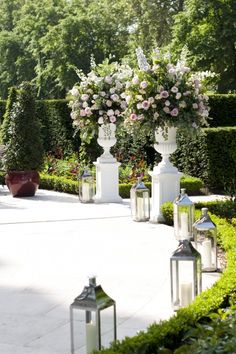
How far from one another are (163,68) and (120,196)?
14.3 feet

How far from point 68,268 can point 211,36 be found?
2238cm

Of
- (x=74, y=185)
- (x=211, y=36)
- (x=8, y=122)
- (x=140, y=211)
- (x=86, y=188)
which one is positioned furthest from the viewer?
(x=211, y=36)

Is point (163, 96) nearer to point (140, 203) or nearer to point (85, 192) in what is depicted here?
point (140, 203)

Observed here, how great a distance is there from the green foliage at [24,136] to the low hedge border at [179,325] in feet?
29.7

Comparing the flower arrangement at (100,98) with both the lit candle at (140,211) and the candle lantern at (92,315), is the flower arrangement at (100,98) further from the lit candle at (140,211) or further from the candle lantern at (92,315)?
the candle lantern at (92,315)

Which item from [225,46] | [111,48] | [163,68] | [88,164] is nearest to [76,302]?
[163,68]

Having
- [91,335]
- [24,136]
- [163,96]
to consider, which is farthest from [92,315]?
[24,136]

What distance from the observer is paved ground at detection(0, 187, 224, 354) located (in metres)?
5.98

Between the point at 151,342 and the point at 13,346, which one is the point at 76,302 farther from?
the point at 13,346

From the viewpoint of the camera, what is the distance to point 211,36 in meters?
29.1

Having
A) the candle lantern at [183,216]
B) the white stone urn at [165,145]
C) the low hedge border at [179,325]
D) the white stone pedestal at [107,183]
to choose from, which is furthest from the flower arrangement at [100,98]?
the low hedge border at [179,325]

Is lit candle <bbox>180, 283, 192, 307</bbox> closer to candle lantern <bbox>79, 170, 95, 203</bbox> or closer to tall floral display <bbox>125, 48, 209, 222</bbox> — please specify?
tall floral display <bbox>125, 48, 209, 222</bbox>

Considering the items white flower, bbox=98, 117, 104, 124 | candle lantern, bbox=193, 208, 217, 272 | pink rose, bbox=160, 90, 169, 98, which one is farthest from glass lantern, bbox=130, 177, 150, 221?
candle lantern, bbox=193, 208, 217, 272

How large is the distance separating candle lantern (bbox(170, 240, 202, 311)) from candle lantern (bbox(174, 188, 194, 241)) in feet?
10.3
